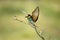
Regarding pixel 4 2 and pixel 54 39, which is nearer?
pixel 54 39

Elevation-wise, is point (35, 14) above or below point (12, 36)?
above

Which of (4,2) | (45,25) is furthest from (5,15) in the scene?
(45,25)

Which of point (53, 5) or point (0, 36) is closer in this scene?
point (0, 36)

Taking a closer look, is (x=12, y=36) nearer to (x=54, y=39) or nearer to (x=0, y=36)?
(x=0, y=36)

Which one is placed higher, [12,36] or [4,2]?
[4,2]

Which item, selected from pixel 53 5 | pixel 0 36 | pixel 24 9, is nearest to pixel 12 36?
pixel 0 36

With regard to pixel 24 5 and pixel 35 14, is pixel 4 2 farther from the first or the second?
pixel 35 14
